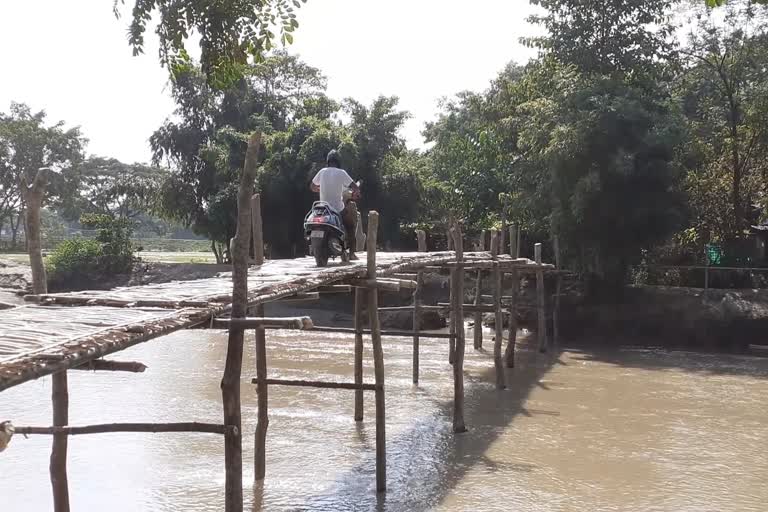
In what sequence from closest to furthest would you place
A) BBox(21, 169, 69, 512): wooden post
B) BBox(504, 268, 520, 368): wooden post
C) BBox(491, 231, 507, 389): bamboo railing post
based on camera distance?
BBox(21, 169, 69, 512): wooden post < BBox(491, 231, 507, 389): bamboo railing post < BBox(504, 268, 520, 368): wooden post

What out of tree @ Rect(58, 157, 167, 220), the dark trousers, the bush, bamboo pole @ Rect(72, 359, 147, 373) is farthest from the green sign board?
tree @ Rect(58, 157, 167, 220)

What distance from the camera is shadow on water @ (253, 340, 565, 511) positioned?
7.38m

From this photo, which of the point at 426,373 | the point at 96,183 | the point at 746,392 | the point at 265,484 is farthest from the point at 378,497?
the point at 96,183

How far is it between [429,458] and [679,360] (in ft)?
29.7

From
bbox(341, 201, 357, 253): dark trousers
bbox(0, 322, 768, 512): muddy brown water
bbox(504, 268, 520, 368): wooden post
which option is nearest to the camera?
bbox(0, 322, 768, 512): muddy brown water

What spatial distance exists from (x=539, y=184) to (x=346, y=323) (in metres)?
5.82

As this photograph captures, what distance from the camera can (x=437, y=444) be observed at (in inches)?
367

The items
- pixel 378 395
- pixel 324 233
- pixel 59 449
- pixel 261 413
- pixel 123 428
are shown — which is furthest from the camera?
pixel 324 233

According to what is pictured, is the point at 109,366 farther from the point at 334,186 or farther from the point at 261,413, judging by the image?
the point at 334,186

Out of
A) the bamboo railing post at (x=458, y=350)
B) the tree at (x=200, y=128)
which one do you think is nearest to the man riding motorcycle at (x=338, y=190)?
the bamboo railing post at (x=458, y=350)

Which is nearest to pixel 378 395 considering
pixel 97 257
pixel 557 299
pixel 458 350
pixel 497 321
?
pixel 458 350

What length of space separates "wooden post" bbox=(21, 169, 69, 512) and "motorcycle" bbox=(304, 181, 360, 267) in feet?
10.0

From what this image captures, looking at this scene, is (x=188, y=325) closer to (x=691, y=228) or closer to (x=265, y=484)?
(x=265, y=484)

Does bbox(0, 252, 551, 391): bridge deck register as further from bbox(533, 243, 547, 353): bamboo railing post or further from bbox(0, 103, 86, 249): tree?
bbox(0, 103, 86, 249): tree
